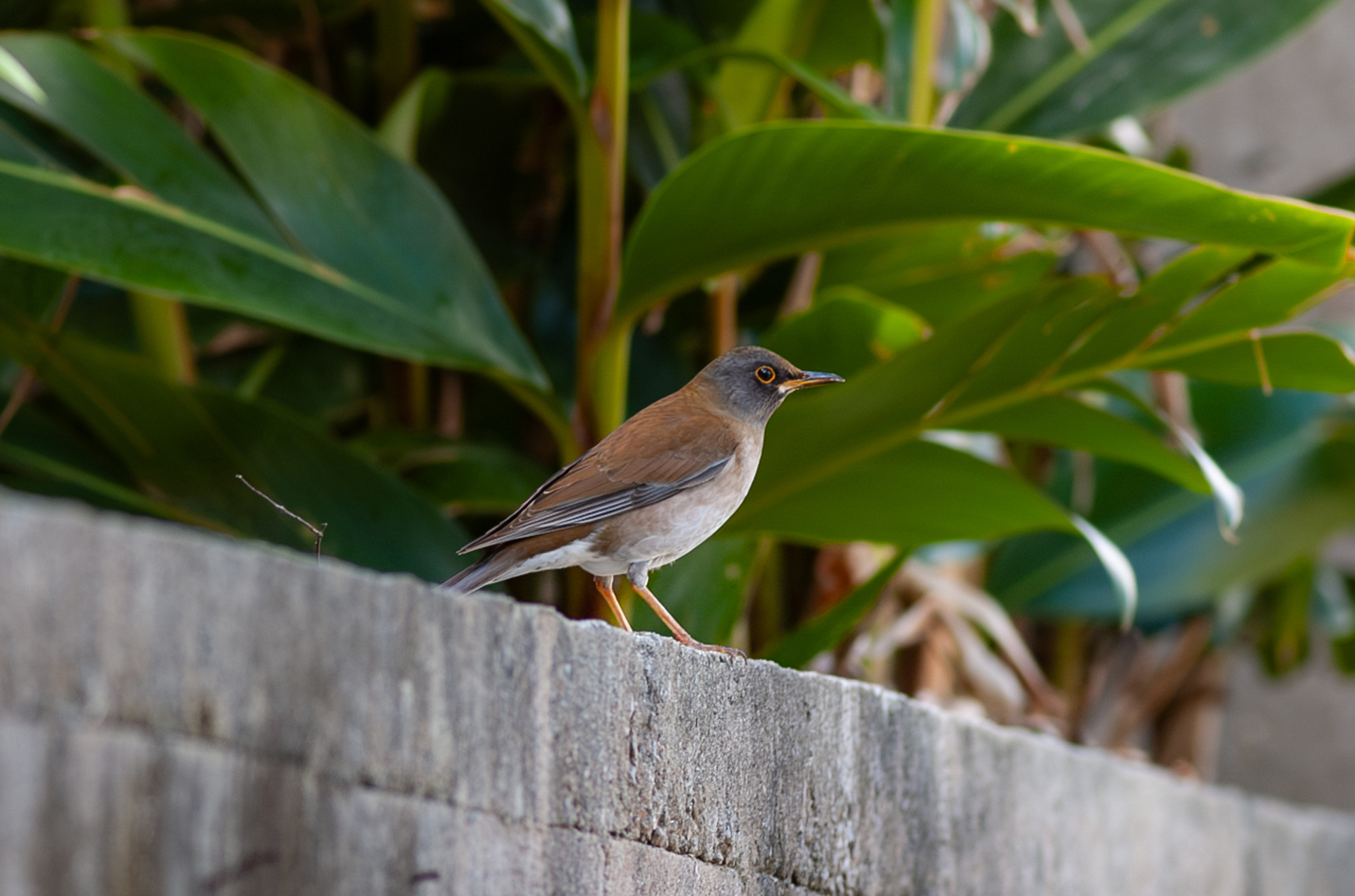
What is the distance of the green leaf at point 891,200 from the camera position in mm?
1888

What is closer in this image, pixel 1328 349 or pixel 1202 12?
pixel 1328 349

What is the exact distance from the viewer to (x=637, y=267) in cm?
212

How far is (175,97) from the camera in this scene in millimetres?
3289

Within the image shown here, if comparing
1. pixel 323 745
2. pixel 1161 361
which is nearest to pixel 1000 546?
pixel 1161 361

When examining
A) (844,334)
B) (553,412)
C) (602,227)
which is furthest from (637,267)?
(844,334)

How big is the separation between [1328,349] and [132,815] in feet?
6.11

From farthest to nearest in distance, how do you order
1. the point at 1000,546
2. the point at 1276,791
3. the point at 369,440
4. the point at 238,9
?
the point at 1276,791 → the point at 1000,546 → the point at 238,9 → the point at 369,440

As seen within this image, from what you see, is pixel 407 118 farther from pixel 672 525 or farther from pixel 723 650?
pixel 723 650

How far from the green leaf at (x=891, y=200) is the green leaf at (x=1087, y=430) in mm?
385

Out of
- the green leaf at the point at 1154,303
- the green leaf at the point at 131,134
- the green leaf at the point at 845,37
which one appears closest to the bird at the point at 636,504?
the green leaf at the point at 1154,303

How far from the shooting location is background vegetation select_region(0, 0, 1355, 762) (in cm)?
205

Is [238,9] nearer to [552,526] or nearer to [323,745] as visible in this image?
[552,526]

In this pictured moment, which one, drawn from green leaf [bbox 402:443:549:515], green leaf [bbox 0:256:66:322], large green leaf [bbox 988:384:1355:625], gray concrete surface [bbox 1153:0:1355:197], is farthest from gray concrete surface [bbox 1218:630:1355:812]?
green leaf [bbox 0:256:66:322]

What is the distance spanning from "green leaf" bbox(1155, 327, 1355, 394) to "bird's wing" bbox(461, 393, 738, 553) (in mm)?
861
